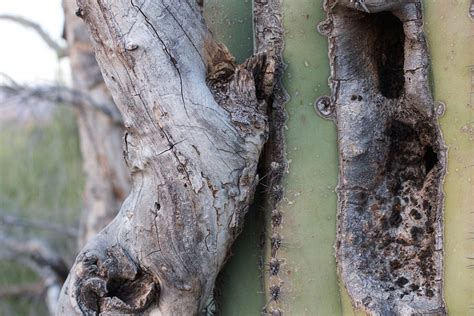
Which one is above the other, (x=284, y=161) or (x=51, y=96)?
(x=51, y=96)

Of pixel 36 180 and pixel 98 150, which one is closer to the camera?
pixel 98 150

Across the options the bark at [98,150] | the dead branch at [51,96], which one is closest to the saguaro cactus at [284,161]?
the dead branch at [51,96]

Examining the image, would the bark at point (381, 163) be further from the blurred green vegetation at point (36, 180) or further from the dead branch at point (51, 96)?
the blurred green vegetation at point (36, 180)

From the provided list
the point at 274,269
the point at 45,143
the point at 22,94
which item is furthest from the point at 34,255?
the point at 274,269

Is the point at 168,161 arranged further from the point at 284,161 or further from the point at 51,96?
the point at 51,96

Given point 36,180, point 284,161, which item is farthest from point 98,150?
point 284,161

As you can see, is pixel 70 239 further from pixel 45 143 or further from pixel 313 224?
pixel 313 224

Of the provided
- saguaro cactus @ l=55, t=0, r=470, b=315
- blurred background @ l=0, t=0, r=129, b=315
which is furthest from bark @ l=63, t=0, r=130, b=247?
saguaro cactus @ l=55, t=0, r=470, b=315
